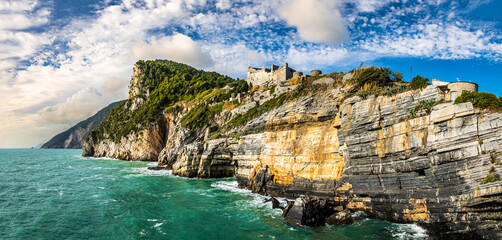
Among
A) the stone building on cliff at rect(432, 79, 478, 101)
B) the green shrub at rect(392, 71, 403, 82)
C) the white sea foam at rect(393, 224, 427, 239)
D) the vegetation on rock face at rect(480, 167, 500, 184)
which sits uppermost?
the green shrub at rect(392, 71, 403, 82)

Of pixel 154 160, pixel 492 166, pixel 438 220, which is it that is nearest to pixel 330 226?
pixel 438 220

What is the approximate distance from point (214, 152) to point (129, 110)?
72.5m

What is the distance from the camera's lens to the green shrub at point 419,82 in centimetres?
2183

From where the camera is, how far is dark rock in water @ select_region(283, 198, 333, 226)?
20.8 metres

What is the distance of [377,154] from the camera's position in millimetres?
22969

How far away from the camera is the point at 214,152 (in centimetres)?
4350

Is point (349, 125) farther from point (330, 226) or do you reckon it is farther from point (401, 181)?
point (330, 226)

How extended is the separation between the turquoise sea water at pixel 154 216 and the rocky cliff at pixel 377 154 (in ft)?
7.98

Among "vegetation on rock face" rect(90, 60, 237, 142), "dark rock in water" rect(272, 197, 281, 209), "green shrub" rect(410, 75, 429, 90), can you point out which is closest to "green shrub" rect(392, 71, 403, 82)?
"green shrub" rect(410, 75, 429, 90)

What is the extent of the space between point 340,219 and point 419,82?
14.5 m

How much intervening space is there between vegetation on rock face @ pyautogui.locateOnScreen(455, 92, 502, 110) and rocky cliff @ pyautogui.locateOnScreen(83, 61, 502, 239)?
496 millimetres

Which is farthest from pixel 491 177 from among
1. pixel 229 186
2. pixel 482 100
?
pixel 229 186

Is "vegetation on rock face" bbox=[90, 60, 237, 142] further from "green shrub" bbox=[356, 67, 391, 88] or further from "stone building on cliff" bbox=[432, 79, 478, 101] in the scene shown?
"stone building on cliff" bbox=[432, 79, 478, 101]

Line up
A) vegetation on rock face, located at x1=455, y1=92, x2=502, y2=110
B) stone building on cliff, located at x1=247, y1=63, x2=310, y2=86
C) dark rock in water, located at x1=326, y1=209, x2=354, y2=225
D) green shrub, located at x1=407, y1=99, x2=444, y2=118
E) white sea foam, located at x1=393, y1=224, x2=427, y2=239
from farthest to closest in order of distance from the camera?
1. stone building on cliff, located at x1=247, y1=63, x2=310, y2=86
2. dark rock in water, located at x1=326, y1=209, x2=354, y2=225
3. green shrub, located at x1=407, y1=99, x2=444, y2=118
4. white sea foam, located at x1=393, y1=224, x2=427, y2=239
5. vegetation on rock face, located at x1=455, y1=92, x2=502, y2=110
